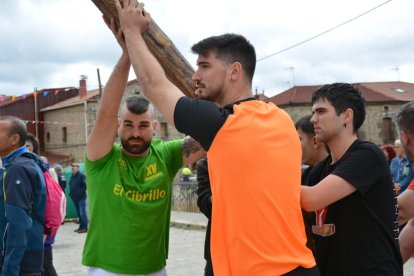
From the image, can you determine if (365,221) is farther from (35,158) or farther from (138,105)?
(35,158)

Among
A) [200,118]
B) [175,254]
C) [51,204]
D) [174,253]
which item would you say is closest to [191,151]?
[200,118]

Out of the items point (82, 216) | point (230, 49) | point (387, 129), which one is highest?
point (387, 129)

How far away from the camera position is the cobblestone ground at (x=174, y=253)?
8.49m

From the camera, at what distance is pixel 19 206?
3.76 m

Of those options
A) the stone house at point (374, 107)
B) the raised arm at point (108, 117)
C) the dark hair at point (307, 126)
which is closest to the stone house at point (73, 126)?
the stone house at point (374, 107)

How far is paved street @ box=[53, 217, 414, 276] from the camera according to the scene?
8.36 metres

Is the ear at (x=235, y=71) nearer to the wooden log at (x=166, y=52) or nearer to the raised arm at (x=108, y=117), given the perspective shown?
the wooden log at (x=166, y=52)

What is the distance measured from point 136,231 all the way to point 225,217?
1.09 m

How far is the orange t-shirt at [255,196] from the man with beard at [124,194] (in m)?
1.04

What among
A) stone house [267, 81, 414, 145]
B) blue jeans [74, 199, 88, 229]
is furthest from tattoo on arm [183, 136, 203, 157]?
stone house [267, 81, 414, 145]

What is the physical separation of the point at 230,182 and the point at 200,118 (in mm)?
284

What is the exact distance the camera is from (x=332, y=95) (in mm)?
2807

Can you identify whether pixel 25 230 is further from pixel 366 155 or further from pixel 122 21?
pixel 366 155

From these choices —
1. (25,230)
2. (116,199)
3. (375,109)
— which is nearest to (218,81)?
(116,199)
